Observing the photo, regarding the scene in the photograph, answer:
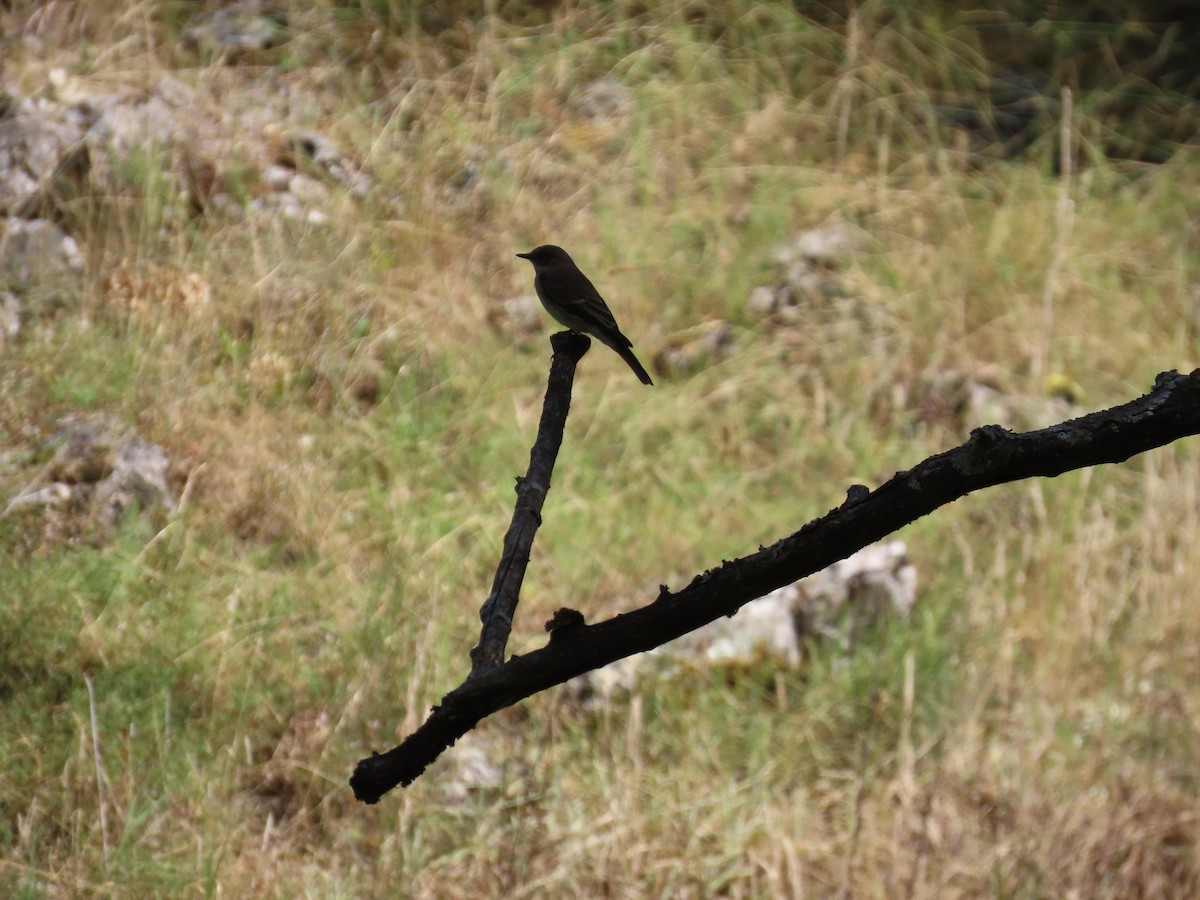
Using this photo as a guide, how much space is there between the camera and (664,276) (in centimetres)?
530

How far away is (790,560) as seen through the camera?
109cm

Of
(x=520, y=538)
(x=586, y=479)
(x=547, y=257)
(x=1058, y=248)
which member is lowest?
(x=586, y=479)

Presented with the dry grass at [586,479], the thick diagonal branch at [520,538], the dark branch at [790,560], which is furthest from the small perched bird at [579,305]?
the dark branch at [790,560]

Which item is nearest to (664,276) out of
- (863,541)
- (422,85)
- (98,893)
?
(422,85)

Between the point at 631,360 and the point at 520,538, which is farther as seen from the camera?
the point at 631,360

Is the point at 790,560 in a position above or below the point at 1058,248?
above

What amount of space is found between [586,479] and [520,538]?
3204 millimetres

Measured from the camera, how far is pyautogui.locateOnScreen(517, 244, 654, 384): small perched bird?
2.78m

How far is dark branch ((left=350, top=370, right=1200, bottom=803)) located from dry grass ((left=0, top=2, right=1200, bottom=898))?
6.40 feet

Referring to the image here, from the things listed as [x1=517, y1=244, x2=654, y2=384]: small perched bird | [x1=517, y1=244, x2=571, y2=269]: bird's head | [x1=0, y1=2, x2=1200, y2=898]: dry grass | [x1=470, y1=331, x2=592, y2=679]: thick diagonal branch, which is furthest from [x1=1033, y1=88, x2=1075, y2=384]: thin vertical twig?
[x1=470, y1=331, x2=592, y2=679]: thick diagonal branch

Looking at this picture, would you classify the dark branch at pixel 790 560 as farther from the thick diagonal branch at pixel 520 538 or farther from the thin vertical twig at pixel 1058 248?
the thin vertical twig at pixel 1058 248

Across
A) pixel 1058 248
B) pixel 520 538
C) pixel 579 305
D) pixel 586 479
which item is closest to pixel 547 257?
pixel 579 305

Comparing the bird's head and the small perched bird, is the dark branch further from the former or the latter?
the bird's head

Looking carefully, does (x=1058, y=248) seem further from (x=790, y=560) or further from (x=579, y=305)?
(x=790, y=560)
